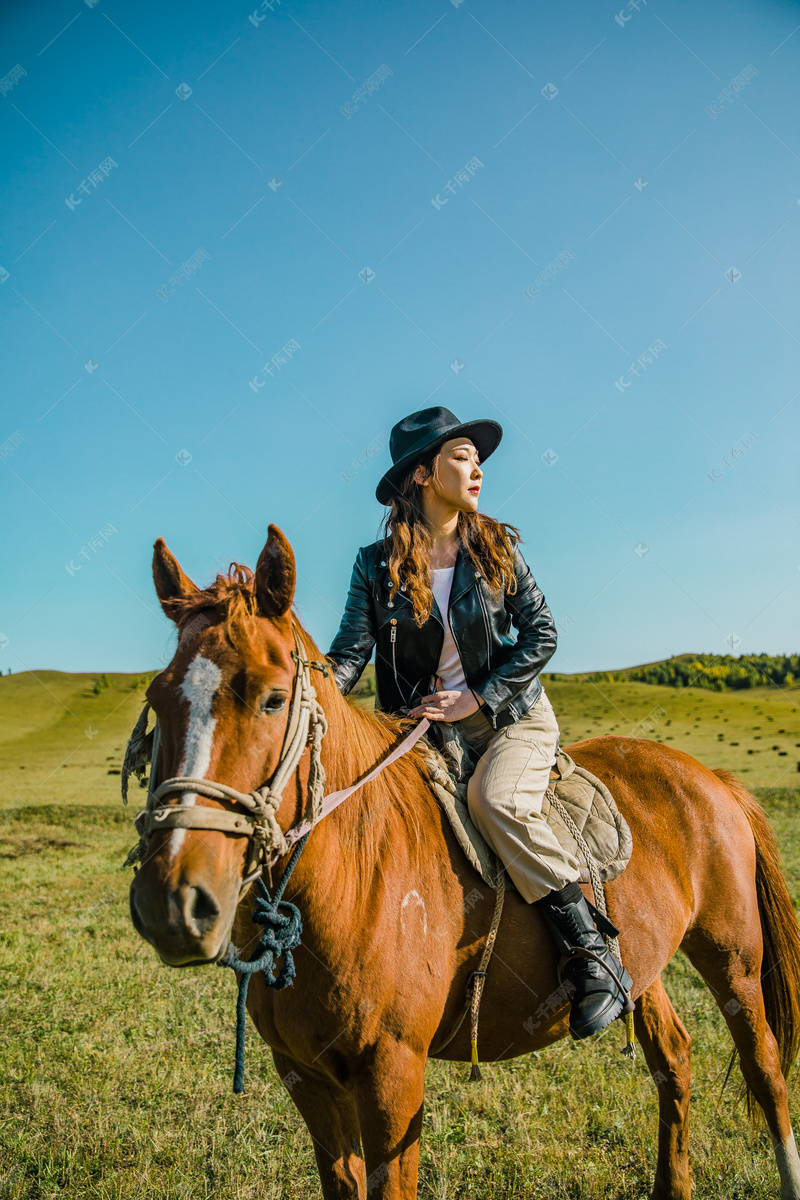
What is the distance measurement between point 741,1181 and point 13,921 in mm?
8772

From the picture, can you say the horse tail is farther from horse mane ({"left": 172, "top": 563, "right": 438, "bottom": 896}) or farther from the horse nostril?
the horse nostril

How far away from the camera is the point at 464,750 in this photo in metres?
3.29

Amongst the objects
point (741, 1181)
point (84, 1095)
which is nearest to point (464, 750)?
point (741, 1181)

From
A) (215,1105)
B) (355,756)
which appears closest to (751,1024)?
(355,756)

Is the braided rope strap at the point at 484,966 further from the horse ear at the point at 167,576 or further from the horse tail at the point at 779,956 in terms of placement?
the horse tail at the point at 779,956

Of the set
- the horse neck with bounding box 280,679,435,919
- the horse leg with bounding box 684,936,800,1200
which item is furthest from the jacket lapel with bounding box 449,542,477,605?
the horse leg with bounding box 684,936,800,1200

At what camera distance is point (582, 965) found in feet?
9.63

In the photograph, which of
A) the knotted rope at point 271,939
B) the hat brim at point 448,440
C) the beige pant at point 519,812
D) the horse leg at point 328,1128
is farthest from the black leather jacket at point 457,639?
the horse leg at point 328,1128

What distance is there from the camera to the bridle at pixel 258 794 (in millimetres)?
1825

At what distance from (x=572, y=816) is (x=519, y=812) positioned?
0.58m

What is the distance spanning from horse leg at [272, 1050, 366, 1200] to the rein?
66 centimetres

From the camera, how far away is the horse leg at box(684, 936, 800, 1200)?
3.72 metres

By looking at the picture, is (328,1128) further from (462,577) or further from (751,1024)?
(751,1024)

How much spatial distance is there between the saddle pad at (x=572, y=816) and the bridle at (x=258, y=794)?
0.64m
